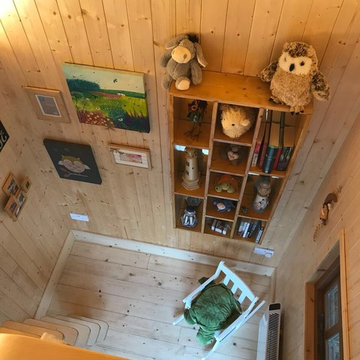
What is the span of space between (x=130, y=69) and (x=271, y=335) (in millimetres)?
1785

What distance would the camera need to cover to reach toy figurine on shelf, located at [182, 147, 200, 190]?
1827 mm

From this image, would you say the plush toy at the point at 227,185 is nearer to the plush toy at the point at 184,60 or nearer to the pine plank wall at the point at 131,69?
the pine plank wall at the point at 131,69

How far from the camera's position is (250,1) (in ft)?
3.97

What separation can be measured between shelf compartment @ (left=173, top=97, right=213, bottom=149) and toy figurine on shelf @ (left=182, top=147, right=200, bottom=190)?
0.57 ft

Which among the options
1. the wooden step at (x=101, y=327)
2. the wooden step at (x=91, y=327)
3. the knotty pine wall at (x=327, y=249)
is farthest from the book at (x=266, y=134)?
the wooden step at (x=101, y=327)

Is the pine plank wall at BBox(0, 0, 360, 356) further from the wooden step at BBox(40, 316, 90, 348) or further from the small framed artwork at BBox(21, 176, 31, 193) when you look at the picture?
the wooden step at BBox(40, 316, 90, 348)

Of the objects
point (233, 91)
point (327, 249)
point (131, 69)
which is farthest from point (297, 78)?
point (327, 249)

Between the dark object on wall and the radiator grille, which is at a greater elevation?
the dark object on wall

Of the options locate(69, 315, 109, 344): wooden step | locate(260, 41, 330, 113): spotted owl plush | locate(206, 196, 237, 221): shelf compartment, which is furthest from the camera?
locate(69, 315, 109, 344): wooden step

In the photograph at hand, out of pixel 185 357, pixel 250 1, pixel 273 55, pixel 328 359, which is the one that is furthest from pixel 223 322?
pixel 250 1

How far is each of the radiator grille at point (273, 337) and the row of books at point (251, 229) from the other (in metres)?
0.50

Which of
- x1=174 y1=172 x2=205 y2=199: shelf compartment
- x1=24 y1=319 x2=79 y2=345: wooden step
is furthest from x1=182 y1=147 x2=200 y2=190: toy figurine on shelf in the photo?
x1=24 y1=319 x2=79 y2=345: wooden step

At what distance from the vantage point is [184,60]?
129 centimetres

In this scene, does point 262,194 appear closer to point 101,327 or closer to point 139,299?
point 139,299
